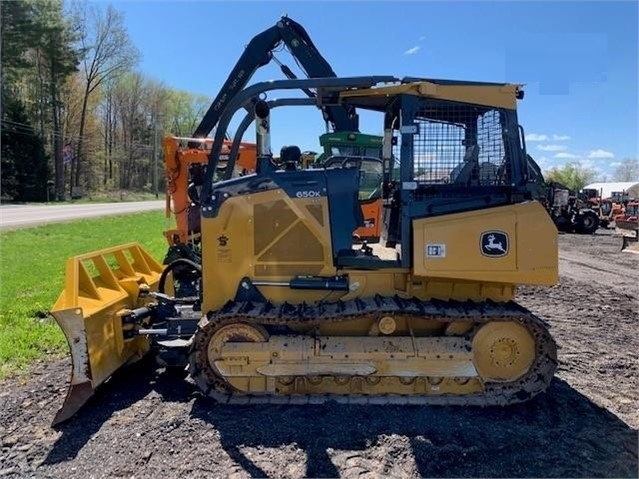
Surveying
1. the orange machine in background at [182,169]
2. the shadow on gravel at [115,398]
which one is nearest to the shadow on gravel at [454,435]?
the shadow on gravel at [115,398]

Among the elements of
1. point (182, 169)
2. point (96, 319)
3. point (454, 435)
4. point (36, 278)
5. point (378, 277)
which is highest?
point (182, 169)

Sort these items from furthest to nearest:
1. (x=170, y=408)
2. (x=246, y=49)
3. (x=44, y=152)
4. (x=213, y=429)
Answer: (x=44, y=152), (x=246, y=49), (x=170, y=408), (x=213, y=429)

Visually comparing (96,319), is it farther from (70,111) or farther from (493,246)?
(70,111)

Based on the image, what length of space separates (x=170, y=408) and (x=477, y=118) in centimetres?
383

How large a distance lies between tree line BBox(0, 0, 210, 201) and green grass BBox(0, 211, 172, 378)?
23.1 metres

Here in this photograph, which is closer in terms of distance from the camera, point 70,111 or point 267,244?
point 267,244

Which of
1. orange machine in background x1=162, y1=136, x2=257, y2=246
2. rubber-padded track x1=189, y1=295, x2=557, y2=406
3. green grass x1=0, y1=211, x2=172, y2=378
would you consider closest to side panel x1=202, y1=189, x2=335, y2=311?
rubber-padded track x1=189, y1=295, x2=557, y2=406

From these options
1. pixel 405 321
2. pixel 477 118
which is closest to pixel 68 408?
pixel 405 321

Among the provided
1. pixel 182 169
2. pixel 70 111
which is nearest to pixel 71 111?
pixel 70 111

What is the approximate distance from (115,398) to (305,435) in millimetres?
1944

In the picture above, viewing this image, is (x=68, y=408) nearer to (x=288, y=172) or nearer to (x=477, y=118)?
(x=288, y=172)

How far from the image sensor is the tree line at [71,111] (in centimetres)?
3719

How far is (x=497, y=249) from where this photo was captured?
459 cm

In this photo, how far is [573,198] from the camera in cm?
2786
